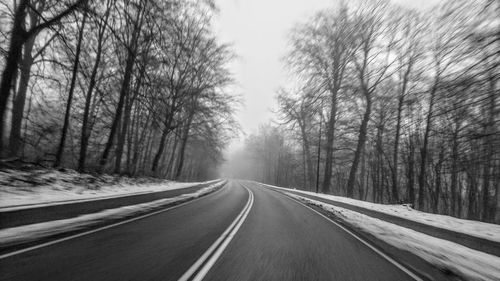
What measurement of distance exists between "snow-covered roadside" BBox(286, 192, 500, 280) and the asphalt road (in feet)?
3.28

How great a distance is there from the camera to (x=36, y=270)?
3.44m

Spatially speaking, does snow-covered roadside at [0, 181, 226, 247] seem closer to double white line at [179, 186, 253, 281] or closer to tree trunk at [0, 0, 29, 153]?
double white line at [179, 186, 253, 281]

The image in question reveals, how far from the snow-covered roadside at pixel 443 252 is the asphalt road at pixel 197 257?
1.00 m

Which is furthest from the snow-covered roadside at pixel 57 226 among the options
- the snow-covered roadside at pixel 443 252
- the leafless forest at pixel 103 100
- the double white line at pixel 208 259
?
the snow-covered roadside at pixel 443 252

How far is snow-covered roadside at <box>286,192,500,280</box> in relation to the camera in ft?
15.9

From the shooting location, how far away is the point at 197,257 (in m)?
4.59

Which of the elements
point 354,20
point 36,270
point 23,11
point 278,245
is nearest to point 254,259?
point 278,245

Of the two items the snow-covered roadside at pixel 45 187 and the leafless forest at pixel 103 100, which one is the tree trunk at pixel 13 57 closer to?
the leafless forest at pixel 103 100

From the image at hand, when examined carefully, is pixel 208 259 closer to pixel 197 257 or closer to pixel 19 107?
pixel 197 257

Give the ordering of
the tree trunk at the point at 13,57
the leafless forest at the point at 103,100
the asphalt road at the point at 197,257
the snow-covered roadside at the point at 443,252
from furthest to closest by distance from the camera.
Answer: the leafless forest at the point at 103,100 → the tree trunk at the point at 13,57 → the snow-covered roadside at the point at 443,252 → the asphalt road at the point at 197,257

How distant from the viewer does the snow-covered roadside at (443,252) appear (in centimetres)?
484

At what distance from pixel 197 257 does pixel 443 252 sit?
16.3ft

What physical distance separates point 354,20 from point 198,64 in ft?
62.4

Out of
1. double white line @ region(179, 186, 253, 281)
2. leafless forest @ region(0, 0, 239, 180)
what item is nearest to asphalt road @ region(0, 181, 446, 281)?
double white line @ region(179, 186, 253, 281)
